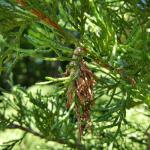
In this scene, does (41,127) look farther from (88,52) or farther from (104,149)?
(88,52)

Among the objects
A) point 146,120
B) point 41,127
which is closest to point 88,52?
point 41,127

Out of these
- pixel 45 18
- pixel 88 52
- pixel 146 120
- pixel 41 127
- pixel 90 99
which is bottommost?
pixel 146 120

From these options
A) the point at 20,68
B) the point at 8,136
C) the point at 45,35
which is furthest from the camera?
the point at 20,68

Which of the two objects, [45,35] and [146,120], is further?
[146,120]

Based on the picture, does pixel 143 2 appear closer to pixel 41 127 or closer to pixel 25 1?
pixel 25 1

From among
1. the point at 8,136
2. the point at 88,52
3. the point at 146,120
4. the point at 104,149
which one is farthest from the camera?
the point at 8,136

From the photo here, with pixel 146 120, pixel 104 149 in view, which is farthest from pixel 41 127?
pixel 146 120

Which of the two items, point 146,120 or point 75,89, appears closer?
point 75,89

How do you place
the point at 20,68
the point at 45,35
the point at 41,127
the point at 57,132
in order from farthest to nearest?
1. the point at 20,68
2. the point at 57,132
3. the point at 41,127
4. the point at 45,35

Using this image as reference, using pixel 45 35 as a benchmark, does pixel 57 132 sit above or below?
below
